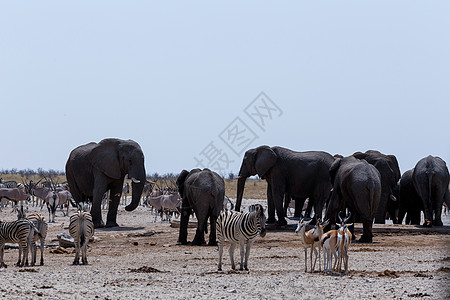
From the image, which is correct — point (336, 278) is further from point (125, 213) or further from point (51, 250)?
point (125, 213)

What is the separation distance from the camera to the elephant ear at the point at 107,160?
28.4 metres

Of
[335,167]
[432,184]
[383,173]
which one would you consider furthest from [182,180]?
[432,184]

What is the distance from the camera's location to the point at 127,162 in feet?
93.0

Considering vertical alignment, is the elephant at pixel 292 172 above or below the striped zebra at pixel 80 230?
above

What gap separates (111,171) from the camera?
28359 millimetres

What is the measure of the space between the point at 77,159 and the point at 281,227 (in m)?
8.55

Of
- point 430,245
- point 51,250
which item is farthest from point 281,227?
point 51,250

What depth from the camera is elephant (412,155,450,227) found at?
28106mm

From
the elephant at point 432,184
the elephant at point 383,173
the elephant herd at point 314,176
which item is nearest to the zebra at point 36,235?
the elephant herd at point 314,176

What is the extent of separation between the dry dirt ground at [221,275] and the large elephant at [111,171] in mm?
6518

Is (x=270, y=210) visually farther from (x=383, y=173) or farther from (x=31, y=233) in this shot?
(x=31, y=233)

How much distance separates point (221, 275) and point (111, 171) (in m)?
15.1

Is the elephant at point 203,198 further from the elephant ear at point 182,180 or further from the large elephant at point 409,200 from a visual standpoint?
the large elephant at point 409,200

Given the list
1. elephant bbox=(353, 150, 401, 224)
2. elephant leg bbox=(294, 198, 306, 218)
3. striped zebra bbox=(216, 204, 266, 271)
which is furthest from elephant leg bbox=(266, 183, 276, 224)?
striped zebra bbox=(216, 204, 266, 271)
